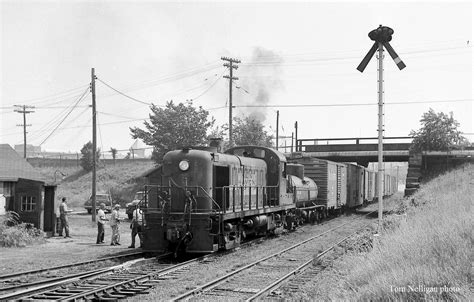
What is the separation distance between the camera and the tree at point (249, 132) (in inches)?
1713

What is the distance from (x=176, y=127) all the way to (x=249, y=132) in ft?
30.3

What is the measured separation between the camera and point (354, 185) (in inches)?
1532

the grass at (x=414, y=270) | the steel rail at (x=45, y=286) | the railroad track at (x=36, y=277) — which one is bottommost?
the railroad track at (x=36, y=277)

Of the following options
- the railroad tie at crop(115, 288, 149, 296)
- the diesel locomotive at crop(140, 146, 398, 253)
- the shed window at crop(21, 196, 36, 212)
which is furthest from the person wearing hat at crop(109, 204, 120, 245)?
the railroad tie at crop(115, 288, 149, 296)

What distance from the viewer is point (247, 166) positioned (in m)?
18.4

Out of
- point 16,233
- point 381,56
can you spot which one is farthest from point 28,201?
point 381,56

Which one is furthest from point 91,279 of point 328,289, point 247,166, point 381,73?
point 381,73

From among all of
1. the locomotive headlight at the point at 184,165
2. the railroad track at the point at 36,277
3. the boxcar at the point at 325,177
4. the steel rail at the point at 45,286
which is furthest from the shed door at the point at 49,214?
the boxcar at the point at 325,177

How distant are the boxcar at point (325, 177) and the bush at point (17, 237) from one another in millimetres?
16375

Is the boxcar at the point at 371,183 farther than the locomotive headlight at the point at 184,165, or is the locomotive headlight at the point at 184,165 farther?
the boxcar at the point at 371,183

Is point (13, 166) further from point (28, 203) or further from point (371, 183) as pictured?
point (371, 183)

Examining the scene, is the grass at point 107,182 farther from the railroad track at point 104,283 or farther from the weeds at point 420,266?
Answer: the weeds at point 420,266

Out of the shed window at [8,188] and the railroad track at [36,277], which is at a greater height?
the shed window at [8,188]

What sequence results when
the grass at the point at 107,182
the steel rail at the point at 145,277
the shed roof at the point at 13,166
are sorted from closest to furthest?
the steel rail at the point at 145,277 < the shed roof at the point at 13,166 < the grass at the point at 107,182
